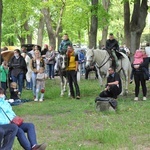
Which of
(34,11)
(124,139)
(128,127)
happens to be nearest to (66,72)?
(128,127)

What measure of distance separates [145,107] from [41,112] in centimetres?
335

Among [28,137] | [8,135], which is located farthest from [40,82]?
[8,135]

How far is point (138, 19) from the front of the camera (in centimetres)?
2303

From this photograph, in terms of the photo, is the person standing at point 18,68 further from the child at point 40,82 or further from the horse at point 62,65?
the horse at point 62,65

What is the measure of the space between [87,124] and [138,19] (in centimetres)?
1344

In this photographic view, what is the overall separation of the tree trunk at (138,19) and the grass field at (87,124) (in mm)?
7763

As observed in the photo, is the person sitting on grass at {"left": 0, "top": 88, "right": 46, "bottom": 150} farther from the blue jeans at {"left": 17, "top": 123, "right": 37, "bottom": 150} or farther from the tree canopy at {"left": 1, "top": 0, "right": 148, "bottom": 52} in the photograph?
the tree canopy at {"left": 1, "top": 0, "right": 148, "bottom": 52}

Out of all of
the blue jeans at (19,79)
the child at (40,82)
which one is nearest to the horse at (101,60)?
the child at (40,82)

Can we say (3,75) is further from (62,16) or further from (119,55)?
(62,16)

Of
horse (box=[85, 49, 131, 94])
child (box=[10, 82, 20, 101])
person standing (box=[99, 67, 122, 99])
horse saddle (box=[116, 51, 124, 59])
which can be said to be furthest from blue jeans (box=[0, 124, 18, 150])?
horse saddle (box=[116, 51, 124, 59])

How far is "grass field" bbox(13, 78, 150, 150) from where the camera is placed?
863 centimetres

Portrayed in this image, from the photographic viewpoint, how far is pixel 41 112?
42.9 feet

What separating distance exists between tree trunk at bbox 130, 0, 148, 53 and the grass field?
7763mm

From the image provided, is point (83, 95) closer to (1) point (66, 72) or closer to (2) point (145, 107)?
(1) point (66, 72)
